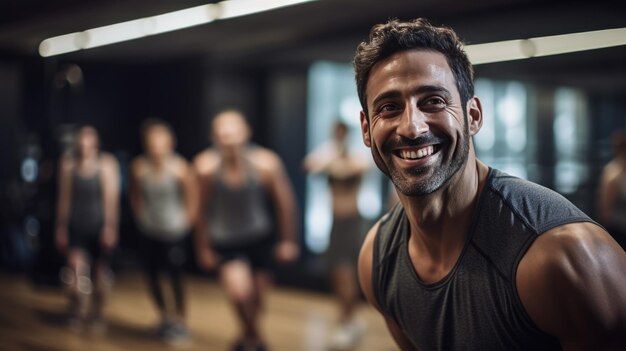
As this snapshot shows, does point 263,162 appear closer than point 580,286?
No

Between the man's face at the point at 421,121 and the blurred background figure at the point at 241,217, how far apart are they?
9.02 feet

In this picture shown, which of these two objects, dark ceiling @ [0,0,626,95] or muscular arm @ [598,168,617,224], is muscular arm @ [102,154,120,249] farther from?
muscular arm @ [598,168,617,224]

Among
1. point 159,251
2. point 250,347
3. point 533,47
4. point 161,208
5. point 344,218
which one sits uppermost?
point 533,47

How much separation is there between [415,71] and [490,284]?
0.40 m

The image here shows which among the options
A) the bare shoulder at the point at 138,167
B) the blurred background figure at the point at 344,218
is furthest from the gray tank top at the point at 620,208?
the bare shoulder at the point at 138,167

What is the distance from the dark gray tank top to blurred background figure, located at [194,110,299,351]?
60.6 inches

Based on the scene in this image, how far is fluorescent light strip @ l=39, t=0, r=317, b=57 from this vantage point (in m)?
5.28

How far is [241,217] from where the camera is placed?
13.3 feet

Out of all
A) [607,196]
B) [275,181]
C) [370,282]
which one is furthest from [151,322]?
[370,282]

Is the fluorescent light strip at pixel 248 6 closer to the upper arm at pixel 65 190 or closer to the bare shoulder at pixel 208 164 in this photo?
the bare shoulder at pixel 208 164

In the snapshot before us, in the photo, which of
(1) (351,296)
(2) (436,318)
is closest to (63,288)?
(1) (351,296)

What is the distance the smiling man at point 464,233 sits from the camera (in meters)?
1.09

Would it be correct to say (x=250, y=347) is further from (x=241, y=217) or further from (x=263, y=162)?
(x=263, y=162)

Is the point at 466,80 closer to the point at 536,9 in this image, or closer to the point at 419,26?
the point at 419,26
